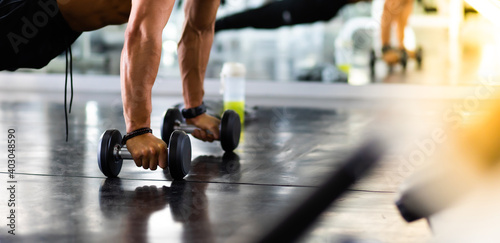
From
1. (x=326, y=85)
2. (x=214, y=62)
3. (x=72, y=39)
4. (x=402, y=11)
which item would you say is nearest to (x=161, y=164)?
(x=72, y=39)

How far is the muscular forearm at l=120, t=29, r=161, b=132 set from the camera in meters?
1.33

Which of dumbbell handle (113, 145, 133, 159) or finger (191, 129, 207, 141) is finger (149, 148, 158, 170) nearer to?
dumbbell handle (113, 145, 133, 159)

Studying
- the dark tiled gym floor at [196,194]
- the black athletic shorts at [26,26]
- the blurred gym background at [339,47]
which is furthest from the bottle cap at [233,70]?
the blurred gym background at [339,47]

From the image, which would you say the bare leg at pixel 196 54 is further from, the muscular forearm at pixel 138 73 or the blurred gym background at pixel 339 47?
the blurred gym background at pixel 339 47

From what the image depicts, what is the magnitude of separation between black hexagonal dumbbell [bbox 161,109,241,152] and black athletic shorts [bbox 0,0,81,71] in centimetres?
51

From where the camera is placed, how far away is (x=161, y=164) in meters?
1.37

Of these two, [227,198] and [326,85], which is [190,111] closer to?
[227,198]

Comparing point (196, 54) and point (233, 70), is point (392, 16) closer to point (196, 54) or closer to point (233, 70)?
point (233, 70)

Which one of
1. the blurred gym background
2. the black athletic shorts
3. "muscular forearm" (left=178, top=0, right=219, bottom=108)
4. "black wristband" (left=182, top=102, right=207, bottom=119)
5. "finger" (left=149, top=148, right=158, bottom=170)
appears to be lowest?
the blurred gym background

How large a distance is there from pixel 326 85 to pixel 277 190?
374 cm

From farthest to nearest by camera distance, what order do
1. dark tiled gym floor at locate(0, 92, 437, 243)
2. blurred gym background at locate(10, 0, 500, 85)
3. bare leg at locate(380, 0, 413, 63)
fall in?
blurred gym background at locate(10, 0, 500, 85), bare leg at locate(380, 0, 413, 63), dark tiled gym floor at locate(0, 92, 437, 243)

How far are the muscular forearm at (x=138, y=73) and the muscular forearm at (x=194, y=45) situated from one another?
494 mm

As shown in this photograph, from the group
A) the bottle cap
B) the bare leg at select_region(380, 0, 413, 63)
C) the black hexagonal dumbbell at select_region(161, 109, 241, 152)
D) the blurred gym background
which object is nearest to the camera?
the black hexagonal dumbbell at select_region(161, 109, 241, 152)

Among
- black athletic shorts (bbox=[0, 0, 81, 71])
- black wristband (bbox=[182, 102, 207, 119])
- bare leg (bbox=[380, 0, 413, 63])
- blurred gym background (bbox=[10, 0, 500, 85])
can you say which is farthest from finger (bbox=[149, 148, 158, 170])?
blurred gym background (bbox=[10, 0, 500, 85])
